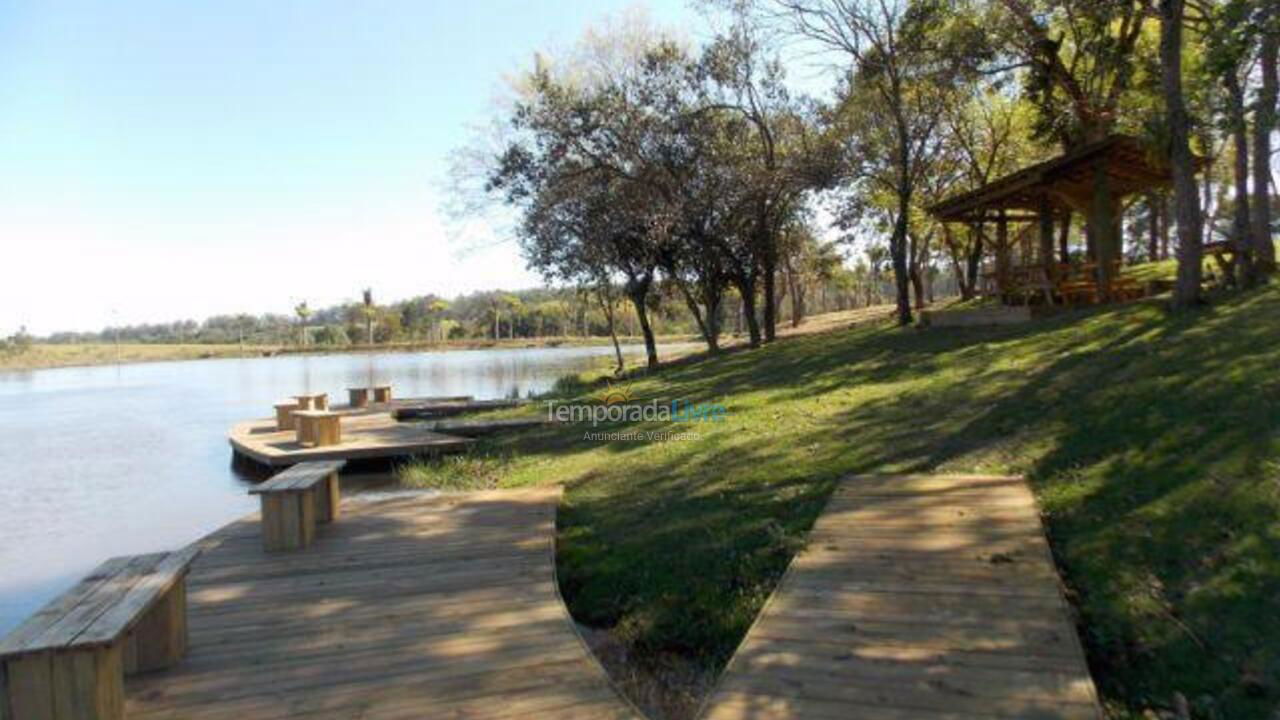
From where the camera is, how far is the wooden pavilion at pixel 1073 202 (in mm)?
14477

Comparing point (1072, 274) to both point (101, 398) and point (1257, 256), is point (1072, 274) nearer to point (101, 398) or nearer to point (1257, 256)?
point (1257, 256)

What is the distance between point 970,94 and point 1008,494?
66.7 ft

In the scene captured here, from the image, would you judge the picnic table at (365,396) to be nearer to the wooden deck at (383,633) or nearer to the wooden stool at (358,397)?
the wooden stool at (358,397)

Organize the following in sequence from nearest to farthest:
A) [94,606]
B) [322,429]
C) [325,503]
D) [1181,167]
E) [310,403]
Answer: [94,606]
[325,503]
[1181,167]
[322,429]
[310,403]

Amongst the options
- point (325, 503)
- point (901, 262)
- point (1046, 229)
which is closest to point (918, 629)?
point (325, 503)

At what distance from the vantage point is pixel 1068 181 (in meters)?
15.6

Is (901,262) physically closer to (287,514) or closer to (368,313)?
(287,514)

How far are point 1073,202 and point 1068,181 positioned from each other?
0.74m

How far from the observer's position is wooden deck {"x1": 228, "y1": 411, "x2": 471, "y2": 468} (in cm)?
1355

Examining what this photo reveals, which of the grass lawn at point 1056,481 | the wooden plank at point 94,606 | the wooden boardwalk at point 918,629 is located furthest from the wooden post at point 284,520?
the wooden boardwalk at point 918,629

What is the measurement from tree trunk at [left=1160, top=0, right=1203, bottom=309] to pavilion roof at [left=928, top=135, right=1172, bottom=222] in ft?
4.61

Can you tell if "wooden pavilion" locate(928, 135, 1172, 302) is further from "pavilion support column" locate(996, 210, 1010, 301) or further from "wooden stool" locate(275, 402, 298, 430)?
"wooden stool" locate(275, 402, 298, 430)

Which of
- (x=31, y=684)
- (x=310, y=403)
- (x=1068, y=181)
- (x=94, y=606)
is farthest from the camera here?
(x=310, y=403)

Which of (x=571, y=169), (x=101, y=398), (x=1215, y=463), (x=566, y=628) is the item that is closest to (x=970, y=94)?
(x=571, y=169)
